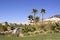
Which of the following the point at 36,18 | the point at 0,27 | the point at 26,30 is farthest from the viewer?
the point at 36,18

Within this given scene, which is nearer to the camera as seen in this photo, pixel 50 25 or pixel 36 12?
pixel 50 25

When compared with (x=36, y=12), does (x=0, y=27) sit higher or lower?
lower

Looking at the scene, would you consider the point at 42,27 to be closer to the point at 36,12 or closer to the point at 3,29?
the point at 3,29

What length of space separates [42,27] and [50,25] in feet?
8.03

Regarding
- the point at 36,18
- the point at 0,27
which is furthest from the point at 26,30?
the point at 36,18

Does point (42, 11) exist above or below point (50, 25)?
above

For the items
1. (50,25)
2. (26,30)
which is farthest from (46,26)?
(26,30)

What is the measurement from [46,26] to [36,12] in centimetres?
4434

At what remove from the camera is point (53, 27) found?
173 ft

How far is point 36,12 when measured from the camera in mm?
96312

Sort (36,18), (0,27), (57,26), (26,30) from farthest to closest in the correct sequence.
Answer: (36,18) → (0,27) → (57,26) → (26,30)

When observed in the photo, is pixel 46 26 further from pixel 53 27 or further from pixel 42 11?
pixel 42 11

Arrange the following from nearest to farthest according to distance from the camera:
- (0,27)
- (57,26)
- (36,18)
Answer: (57,26), (0,27), (36,18)

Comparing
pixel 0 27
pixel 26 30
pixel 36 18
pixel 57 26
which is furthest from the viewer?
pixel 36 18
